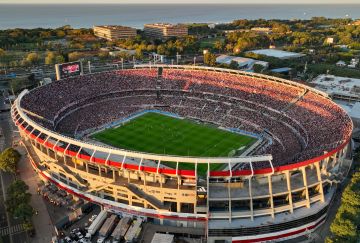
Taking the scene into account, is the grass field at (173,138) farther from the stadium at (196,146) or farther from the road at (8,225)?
the road at (8,225)

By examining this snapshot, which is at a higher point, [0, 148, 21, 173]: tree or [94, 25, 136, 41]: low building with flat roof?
[94, 25, 136, 41]: low building with flat roof

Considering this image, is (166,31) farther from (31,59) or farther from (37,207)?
(37,207)

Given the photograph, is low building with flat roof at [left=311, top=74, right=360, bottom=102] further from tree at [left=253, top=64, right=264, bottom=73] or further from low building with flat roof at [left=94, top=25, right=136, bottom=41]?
low building with flat roof at [left=94, top=25, right=136, bottom=41]

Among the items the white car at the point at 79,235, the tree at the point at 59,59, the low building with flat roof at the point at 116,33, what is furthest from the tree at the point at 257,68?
the low building with flat roof at the point at 116,33

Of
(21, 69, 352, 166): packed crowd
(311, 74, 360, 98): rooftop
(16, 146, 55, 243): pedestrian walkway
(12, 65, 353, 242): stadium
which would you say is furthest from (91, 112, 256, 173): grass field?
(311, 74, 360, 98): rooftop

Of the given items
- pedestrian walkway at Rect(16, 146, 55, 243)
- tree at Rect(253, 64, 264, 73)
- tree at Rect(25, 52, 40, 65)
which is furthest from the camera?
tree at Rect(25, 52, 40, 65)

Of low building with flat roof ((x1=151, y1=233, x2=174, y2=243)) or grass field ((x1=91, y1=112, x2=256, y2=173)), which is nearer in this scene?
low building with flat roof ((x1=151, y1=233, x2=174, y2=243))

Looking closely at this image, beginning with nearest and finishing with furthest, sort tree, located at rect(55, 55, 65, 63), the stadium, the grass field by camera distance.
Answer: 1. the stadium
2. the grass field
3. tree, located at rect(55, 55, 65, 63)
